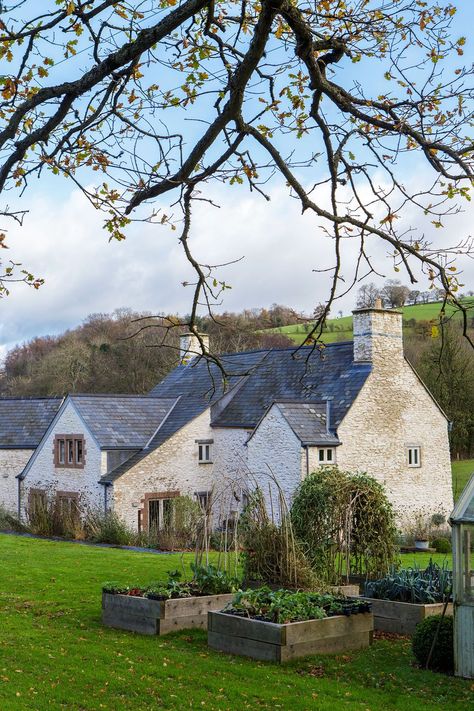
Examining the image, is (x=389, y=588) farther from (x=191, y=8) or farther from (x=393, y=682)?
(x=191, y=8)

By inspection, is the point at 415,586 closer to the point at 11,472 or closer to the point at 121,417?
the point at 121,417

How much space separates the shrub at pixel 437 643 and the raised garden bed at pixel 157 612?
3295 millimetres

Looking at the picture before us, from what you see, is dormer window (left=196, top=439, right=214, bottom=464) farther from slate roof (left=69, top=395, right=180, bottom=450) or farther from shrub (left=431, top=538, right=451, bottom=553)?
shrub (left=431, top=538, right=451, bottom=553)

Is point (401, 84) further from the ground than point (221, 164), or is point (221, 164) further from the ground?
point (401, 84)

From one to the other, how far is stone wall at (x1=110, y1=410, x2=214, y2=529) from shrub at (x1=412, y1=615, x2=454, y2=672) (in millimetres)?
20270

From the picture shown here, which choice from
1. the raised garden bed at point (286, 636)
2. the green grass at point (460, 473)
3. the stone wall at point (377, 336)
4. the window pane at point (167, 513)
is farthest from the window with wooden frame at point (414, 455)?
the raised garden bed at point (286, 636)

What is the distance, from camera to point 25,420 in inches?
1473

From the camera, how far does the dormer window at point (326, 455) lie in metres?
29.1

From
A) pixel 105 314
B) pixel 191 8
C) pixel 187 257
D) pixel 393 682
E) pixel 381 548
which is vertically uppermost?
pixel 105 314

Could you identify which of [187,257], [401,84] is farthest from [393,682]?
[401,84]

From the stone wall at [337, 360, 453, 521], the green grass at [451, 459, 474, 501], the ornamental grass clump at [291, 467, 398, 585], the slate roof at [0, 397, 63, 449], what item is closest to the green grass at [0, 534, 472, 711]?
the ornamental grass clump at [291, 467, 398, 585]

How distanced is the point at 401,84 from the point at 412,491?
24.6m

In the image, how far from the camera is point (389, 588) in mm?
13305

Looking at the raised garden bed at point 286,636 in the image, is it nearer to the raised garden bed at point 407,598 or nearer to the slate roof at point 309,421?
the raised garden bed at point 407,598
